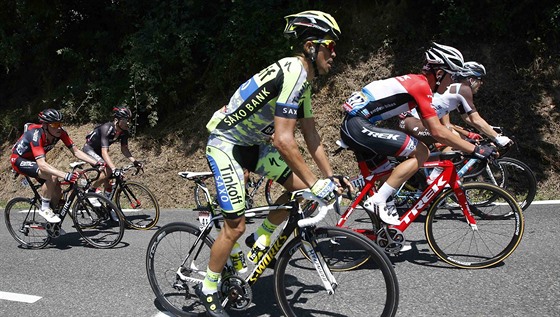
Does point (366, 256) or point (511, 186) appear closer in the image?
point (366, 256)

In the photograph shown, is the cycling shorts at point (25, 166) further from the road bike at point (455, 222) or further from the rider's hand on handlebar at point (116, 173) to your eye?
the road bike at point (455, 222)

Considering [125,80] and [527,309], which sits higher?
[125,80]

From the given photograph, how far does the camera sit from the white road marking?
4702 mm

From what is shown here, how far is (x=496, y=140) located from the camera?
6066 millimetres

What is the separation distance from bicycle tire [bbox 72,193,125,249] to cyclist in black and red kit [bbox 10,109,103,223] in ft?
0.97

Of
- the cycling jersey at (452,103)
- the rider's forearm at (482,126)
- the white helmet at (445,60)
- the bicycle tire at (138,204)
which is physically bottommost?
the bicycle tire at (138,204)

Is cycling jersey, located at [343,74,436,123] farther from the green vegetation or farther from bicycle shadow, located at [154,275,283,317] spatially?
the green vegetation

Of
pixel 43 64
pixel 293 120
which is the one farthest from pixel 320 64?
pixel 43 64

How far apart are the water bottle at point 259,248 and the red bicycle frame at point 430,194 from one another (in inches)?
53.9

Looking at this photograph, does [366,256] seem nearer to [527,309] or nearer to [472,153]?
[527,309]

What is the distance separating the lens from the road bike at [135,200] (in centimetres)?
793

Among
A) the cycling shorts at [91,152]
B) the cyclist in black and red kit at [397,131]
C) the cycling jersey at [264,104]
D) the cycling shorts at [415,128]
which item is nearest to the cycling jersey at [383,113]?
the cyclist in black and red kit at [397,131]

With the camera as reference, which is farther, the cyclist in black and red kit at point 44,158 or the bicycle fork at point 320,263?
the cyclist in black and red kit at point 44,158

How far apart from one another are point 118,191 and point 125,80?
A: 5.77 m
